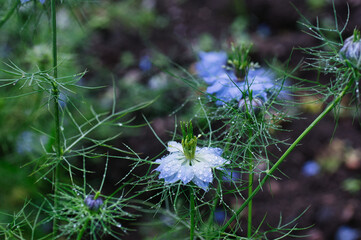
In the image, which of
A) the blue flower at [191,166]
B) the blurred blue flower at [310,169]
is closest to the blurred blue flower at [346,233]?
the blurred blue flower at [310,169]

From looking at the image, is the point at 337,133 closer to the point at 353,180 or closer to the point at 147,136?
the point at 353,180

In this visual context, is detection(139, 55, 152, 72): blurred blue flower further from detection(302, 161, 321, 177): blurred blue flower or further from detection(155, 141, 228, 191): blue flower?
detection(155, 141, 228, 191): blue flower

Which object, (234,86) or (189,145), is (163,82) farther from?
(189,145)

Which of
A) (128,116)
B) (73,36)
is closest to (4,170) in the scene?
(128,116)

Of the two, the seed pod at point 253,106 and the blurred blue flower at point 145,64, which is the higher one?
the seed pod at point 253,106

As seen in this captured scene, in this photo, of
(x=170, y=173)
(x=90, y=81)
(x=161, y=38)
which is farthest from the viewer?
(x=161, y=38)

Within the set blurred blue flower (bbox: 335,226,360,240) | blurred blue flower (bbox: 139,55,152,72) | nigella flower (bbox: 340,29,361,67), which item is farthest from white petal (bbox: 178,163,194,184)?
blurred blue flower (bbox: 139,55,152,72)

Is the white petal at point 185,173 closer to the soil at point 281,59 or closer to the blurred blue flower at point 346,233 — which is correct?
the soil at point 281,59

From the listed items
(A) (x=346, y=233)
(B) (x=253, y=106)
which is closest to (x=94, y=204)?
(B) (x=253, y=106)
